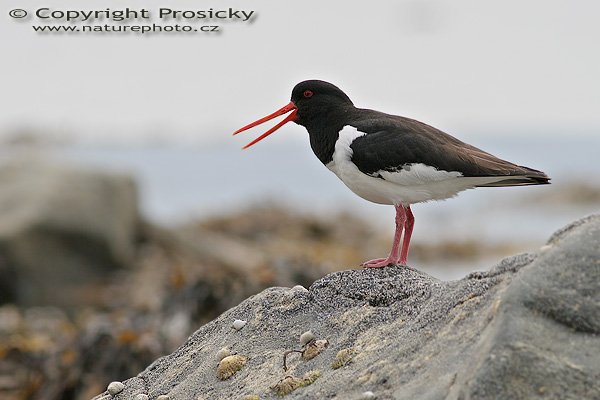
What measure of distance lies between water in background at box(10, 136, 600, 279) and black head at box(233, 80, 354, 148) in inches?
432

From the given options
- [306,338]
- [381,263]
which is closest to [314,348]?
[306,338]

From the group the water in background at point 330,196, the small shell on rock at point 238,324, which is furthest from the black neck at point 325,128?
the water in background at point 330,196

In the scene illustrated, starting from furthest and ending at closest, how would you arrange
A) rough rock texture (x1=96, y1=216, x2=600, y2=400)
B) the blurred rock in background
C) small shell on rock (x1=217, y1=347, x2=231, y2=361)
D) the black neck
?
the blurred rock in background < the black neck < small shell on rock (x1=217, y1=347, x2=231, y2=361) < rough rock texture (x1=96, y1=216, x2=600, y2=400)

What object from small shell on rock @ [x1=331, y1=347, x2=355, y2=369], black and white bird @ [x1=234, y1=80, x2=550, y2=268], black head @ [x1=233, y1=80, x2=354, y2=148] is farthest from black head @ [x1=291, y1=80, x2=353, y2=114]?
small shell on rock @ [x1=331, y1=347, x2=355, y2=369]

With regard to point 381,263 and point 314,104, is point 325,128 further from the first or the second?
point 381,263

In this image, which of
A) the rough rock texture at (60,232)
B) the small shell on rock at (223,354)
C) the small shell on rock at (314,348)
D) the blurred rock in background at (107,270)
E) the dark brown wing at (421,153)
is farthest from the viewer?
the rough rock texture at (60,232)

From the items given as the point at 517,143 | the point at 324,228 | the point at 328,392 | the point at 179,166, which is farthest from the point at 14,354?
the point at 517,143

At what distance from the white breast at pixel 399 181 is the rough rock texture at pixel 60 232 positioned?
375 inches

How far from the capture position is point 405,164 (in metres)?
5.82

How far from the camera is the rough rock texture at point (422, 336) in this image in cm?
312

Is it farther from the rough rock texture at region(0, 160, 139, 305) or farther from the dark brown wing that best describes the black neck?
the rough rock texture at region(0, 160, 139, 305)

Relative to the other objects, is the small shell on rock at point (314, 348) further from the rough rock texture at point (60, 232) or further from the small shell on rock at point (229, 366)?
the rough rock texture at point (60, 232)

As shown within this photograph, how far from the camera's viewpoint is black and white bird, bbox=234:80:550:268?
18.8ft

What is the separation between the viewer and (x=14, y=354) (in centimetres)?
1010
